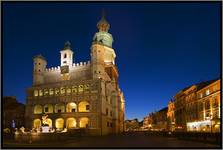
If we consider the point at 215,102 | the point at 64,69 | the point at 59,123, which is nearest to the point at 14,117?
the point at 59,123

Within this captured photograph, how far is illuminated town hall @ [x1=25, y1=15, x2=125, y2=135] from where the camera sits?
67.1 metres

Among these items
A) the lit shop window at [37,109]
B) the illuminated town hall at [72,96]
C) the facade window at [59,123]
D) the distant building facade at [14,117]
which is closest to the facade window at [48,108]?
the illuminated town hall at [72,96]

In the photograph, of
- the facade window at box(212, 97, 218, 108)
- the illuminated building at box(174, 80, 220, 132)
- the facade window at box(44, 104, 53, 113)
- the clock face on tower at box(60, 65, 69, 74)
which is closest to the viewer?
the facade window at box(212, 97, 218, 108)

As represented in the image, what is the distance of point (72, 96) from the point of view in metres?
69.7

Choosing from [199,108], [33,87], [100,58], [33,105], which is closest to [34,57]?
[33,87]

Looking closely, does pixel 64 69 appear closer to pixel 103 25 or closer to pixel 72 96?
pixel 72 96

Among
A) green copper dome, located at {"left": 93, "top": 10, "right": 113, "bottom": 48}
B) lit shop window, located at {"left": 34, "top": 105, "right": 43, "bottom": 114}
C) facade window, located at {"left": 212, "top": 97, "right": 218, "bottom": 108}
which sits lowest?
lit shop window, located at {"left": 34, "top": 105, "right": 43, "bottom": 114}

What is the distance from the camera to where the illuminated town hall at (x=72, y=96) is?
6706 centimetres

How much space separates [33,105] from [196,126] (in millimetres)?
45851

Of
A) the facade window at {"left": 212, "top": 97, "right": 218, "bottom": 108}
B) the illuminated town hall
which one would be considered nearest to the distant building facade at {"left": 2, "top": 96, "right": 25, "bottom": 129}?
the illuminated town hall

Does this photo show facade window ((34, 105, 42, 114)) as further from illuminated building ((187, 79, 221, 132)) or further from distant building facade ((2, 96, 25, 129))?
illuminated building ((187, 79, 221, 132))

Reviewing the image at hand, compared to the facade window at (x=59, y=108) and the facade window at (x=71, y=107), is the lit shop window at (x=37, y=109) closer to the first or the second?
the facade window at (x=59, y=108)

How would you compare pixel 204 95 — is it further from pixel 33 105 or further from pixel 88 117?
pixel 33 105

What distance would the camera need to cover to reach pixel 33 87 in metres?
76.9
